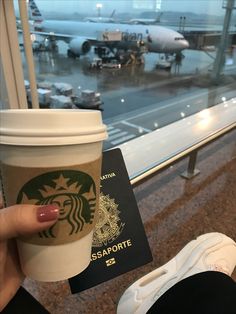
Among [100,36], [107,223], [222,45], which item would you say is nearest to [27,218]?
[107,223]

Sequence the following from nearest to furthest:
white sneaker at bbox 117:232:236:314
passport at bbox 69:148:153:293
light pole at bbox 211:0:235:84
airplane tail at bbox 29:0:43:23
→ passport at bbox 69:148:153:293 < white sneaker at bbox 117:232:236:314 < airplane tail at bbox 29:0:43:23 < light pole at bbox 211:0:235:84

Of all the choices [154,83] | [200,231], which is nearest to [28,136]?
[200,231]

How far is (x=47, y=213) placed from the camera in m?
0.37

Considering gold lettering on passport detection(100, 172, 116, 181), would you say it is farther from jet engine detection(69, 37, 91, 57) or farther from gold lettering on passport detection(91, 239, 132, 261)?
jet engine detection(69, 37, 91, 57)

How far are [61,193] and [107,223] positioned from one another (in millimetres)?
339

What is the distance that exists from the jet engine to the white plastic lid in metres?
2.63

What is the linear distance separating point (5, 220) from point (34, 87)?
2.27ft

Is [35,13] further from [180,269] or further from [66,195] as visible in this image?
[180,269]

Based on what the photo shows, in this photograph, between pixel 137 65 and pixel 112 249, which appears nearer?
pixel 112 249

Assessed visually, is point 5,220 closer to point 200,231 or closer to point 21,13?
point 21,13

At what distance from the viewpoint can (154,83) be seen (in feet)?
10.3

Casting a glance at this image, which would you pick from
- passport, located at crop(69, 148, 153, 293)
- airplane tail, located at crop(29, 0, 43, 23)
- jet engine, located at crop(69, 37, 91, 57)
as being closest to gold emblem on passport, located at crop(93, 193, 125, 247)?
passport, located at crop(69, 148, 153, 293)

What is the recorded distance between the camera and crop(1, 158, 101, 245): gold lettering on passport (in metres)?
0.36

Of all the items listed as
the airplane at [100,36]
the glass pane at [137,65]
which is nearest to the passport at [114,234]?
the glass pane at [137,65]
